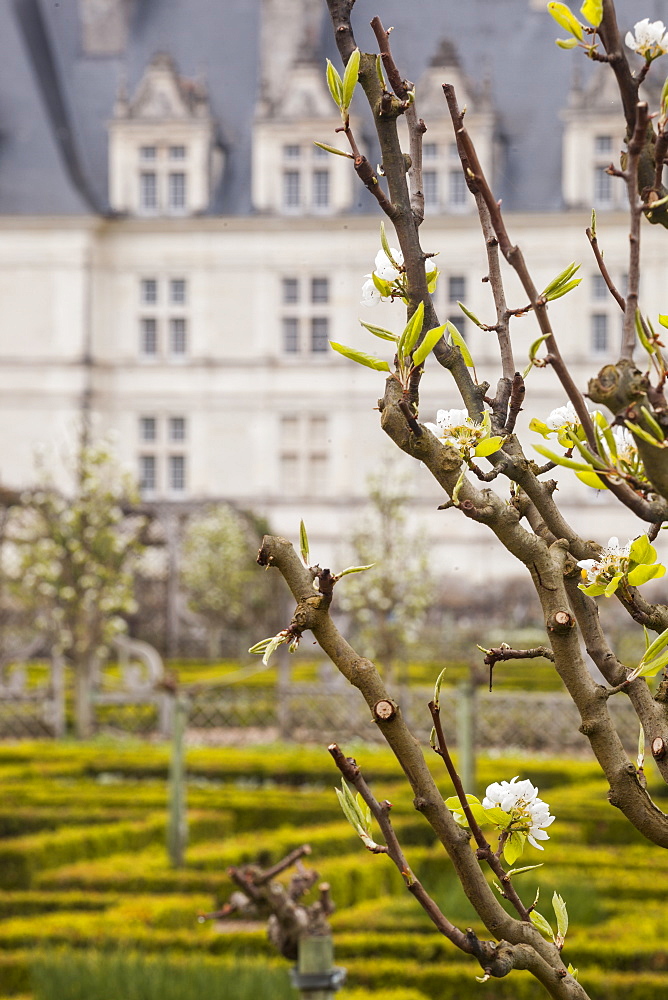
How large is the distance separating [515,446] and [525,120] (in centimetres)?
2021

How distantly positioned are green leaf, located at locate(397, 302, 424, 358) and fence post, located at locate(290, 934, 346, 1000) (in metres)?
1.82

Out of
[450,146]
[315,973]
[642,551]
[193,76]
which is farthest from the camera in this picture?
[193,76]

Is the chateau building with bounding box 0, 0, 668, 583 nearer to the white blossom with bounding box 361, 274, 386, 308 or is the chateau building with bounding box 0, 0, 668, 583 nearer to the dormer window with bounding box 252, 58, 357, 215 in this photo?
the dormer window with bounding box 252, 58, 357, 215

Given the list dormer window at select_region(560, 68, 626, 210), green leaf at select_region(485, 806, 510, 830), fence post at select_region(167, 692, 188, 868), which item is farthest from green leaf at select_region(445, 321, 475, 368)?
dormer window at select_region(560, 68, 626, 210)

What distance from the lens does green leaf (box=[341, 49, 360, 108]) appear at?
95cm

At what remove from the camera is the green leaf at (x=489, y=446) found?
981 millimetres

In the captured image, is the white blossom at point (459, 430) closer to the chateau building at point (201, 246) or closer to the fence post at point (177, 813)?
the fence post at point (177, 813)

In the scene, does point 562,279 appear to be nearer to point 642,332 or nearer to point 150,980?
point 642,332

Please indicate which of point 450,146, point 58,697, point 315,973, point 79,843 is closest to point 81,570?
point 58,697

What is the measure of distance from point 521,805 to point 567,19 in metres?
0.60

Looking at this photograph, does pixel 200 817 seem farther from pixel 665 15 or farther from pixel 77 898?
pixel 665 15

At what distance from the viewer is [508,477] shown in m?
1.05

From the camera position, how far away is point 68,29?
20.6m

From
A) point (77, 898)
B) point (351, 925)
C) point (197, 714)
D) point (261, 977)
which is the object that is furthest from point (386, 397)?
point (197, 714)
